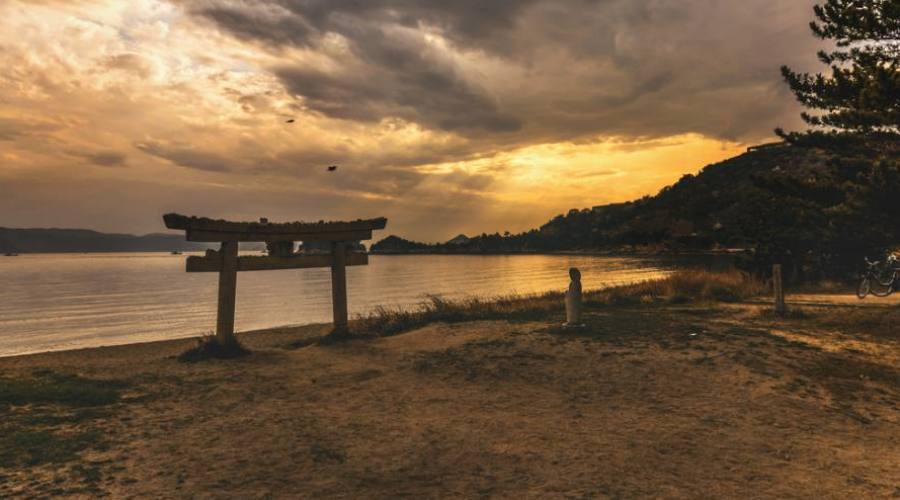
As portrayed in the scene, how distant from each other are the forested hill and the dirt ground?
11.4 metres

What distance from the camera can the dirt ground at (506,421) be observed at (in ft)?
17.8

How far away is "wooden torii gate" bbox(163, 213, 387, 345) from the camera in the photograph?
487 inches

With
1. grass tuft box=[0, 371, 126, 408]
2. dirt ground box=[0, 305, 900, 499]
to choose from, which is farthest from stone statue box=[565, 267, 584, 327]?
grass tuft box=[0, 371, 126, 408]

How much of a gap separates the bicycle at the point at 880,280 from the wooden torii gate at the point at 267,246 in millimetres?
17878

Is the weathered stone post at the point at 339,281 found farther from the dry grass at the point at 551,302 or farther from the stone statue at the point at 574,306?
the stone statue at the point at 574,306

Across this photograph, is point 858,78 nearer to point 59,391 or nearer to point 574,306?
point 574,306

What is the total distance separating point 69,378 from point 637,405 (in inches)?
407

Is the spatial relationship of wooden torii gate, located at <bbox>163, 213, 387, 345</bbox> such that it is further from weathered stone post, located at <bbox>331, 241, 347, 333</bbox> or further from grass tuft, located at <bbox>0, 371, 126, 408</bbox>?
grass tuft, located at <bbox>0, 371, 126, 408</bbox>

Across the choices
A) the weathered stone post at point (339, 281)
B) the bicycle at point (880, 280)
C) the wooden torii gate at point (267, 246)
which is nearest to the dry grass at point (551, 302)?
the weathered stone post at point (339, 281)

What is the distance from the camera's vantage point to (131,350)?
18.5 m

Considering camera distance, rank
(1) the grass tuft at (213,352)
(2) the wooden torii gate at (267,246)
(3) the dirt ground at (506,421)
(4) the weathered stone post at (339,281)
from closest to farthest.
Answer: (3) the dirt ground at (506,421) → (2) the wooden torii gate at (267,246) → (1) the grass tuft at (213,352) → (4) the weathered stone post at (339,281)

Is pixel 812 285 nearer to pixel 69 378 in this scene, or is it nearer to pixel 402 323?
pixel 402 323

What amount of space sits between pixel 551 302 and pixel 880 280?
1219 centimetres

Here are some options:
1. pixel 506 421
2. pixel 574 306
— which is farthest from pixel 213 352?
pixel 574 306
